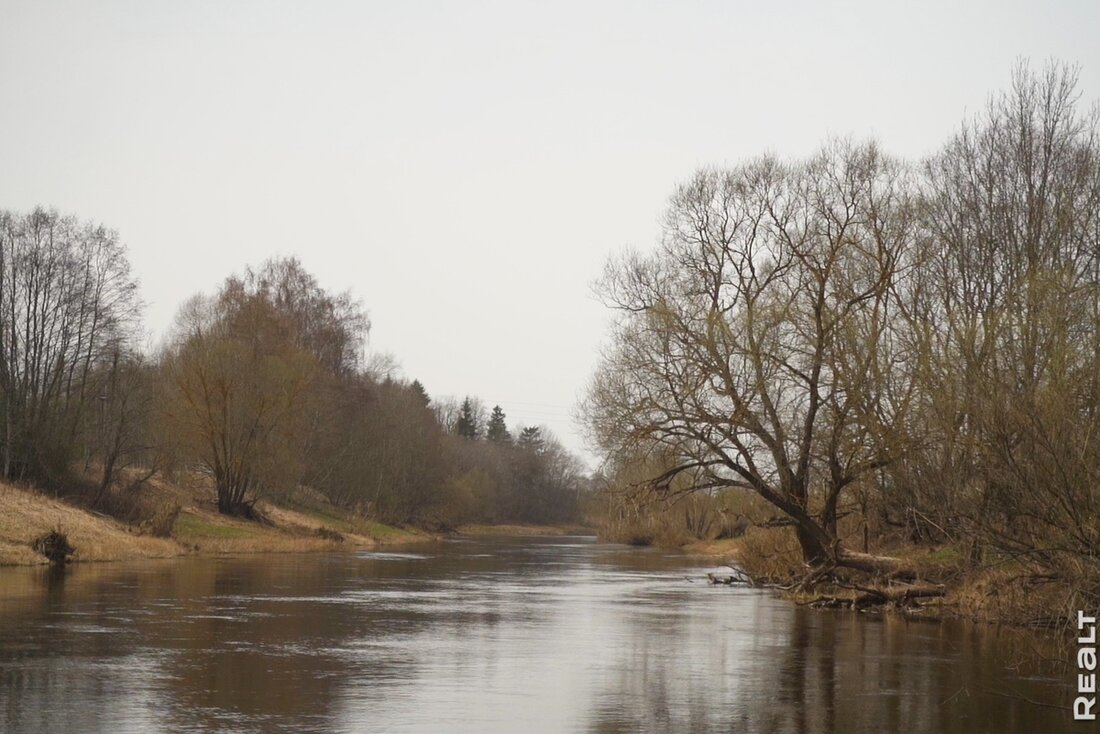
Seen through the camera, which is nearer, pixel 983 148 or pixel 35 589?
pixel 35 589

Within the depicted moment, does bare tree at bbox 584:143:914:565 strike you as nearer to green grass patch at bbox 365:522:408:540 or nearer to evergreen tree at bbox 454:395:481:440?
green grass patch at bbox 365:522:408:540

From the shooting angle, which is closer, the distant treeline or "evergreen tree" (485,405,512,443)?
the distant treeline

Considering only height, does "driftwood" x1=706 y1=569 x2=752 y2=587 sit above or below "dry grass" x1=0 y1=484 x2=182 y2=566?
below

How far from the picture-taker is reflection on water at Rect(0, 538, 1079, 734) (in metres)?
13.5

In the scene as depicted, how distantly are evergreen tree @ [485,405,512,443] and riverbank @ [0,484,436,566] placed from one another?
9425 centimetres

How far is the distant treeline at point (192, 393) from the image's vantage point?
2089 inches

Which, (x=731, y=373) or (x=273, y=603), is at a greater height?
(x=731, y=373)

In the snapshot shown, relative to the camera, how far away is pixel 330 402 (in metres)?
76.4

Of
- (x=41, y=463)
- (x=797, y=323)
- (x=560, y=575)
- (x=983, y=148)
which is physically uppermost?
(x=983, y=148)

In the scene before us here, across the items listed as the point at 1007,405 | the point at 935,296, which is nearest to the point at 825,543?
the point at 935,296

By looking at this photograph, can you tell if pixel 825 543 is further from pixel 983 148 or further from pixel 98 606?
pixel 98 606

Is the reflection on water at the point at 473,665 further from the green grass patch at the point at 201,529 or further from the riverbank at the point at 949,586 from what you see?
the green grass patch at the point at 201,529

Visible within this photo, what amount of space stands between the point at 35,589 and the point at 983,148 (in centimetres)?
3026

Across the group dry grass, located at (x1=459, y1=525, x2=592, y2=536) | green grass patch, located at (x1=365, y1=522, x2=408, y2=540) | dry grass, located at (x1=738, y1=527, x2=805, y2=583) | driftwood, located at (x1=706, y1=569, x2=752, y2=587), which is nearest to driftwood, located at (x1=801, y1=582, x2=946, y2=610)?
dry grass, located at (x1=738, y1=527, x2=805, y2=583)
